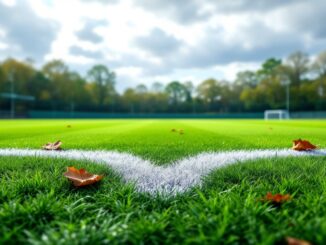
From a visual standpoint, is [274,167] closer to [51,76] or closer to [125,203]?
[125,203]

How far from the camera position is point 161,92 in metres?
79.9

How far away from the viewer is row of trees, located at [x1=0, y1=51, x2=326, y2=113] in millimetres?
54188

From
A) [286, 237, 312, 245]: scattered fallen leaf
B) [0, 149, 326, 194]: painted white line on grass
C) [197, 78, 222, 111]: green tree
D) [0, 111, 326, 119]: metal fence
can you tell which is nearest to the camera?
[286, 237, 312, 245]: scattered fallen leaf

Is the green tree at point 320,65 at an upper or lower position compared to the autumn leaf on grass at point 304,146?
upper

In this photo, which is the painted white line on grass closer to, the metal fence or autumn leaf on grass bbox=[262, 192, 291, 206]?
autumn leaf on grass bbox=[262, 192, 291, 206]

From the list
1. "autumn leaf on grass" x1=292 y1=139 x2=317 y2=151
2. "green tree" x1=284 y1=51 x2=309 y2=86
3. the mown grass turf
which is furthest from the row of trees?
"autumn leaf on grass" x1=292 y1=139 x2=317 y2=151

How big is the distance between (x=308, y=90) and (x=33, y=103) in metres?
51.7

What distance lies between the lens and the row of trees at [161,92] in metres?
54.2

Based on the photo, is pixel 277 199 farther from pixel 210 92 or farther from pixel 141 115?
pixel 210 92

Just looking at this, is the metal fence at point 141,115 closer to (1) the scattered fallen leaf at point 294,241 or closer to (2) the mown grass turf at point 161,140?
(2) the mown grass turf at point 161,140

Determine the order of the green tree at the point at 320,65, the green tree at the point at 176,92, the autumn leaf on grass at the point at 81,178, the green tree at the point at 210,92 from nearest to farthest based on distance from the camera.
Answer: the autumn leaf on grass at the point at 81,178, the green tree at the point at 320,65, the green tree at the point at 210,92, the green tree at the point at 176,92

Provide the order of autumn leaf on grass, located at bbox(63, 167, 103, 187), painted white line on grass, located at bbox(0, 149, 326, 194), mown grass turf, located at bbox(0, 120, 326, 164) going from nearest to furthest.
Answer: autumn leaf on grass, located at bbox(63, 167, 103, 187), painted white line on grass, located at bbox(0, 149, 326, 194), mown grass turf, located at bbox(0, 120, 326, 164)

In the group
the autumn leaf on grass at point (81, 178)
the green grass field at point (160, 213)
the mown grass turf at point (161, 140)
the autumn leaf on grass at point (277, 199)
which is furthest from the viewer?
the mown grass turf at point (161, 140)

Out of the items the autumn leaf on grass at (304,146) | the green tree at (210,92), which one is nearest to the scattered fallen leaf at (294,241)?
the autumn leaf on grass at (304,146)
